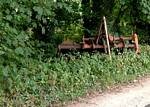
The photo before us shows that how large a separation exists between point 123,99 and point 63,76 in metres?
1.36

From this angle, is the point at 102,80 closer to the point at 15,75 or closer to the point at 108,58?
the point at 108,58

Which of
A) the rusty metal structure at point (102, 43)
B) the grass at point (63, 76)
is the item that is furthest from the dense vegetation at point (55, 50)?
the rusty metal structure at point (102, 43)

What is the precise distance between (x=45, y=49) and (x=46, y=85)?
250 centimetres

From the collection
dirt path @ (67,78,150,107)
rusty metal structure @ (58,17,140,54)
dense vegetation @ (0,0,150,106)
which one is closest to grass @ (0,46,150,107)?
dense vegetation @ (0,0,150,106)

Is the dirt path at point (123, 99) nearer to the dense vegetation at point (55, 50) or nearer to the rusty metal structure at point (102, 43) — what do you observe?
the dense vegetation at point (55, 50)

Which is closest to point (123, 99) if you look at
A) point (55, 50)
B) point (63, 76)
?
point (63, 76)

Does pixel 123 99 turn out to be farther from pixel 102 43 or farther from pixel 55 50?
pixel 102 43

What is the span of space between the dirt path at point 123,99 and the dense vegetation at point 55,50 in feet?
1.16

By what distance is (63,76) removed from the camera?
9.37 meters

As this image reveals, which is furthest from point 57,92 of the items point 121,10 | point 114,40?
point 121,10

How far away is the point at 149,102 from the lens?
28.7ft

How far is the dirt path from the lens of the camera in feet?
28.0

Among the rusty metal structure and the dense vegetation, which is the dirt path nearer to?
the dense vegetation

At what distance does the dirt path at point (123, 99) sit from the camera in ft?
28.0
